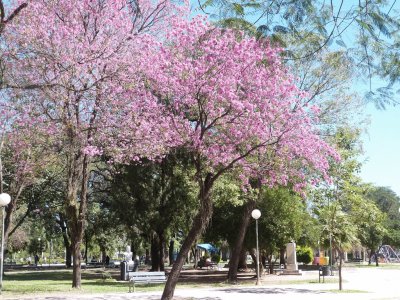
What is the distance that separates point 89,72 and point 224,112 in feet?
13.7

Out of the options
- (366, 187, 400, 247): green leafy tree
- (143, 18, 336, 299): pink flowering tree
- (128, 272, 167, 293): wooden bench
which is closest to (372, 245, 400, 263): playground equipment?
(366, 187, 400, 247): green leafy tree

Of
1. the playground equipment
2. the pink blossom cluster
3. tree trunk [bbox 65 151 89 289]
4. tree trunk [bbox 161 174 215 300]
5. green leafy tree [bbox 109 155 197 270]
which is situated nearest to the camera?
the pink blossom cluster

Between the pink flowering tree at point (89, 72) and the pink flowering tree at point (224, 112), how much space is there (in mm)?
902

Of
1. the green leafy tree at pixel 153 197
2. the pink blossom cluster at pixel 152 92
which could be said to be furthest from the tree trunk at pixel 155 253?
the pink blossom cluster at pixel 152 92

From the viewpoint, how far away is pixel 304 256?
2044 inches

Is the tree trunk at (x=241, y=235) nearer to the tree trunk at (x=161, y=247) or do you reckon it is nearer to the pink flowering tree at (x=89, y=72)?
the tree trunk at (x=161, y=247)

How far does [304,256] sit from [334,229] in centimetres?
3031

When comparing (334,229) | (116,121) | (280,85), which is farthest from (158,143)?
(334,229)

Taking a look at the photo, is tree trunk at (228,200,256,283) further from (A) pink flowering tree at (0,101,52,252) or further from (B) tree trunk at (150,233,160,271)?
(A) pink flowering tree at (0,101,52,252)

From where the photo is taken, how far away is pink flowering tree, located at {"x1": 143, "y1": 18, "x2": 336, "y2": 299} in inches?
607

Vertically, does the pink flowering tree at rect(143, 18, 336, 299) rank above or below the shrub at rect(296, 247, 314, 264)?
above

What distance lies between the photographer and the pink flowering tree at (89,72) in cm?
1415

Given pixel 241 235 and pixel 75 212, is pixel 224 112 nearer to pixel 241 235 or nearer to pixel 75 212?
pixel 75 212

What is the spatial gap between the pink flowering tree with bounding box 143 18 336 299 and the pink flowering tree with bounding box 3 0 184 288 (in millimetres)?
902
